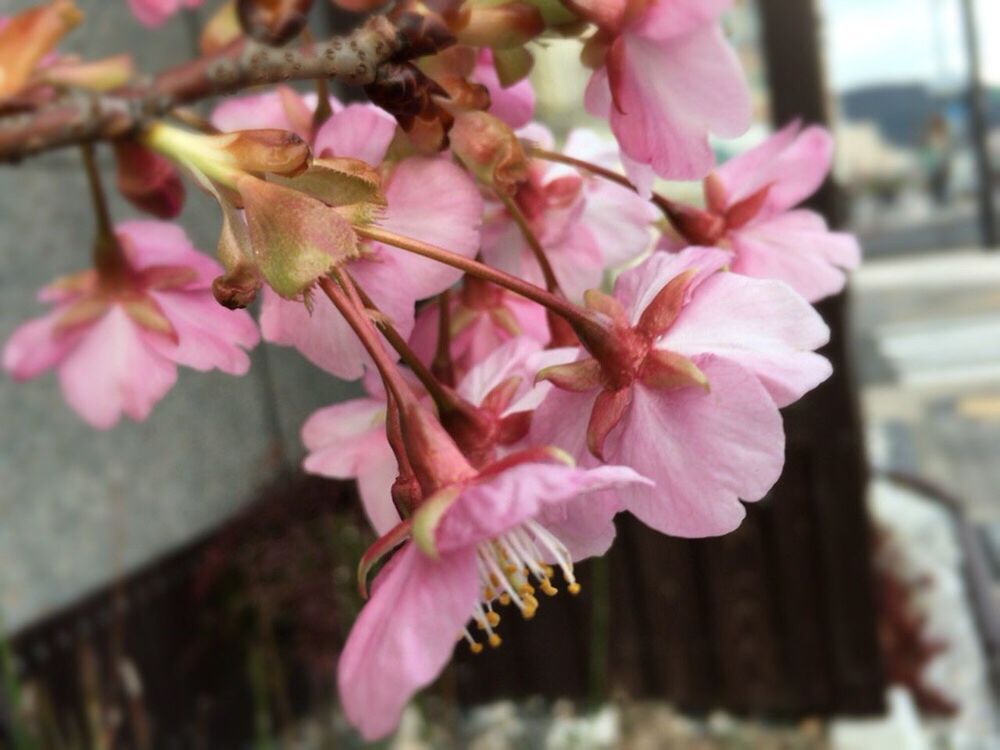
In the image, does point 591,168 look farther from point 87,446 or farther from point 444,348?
point 87,446

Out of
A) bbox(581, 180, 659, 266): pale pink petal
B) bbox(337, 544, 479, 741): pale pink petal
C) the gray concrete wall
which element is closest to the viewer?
bbox(337, 544, 479, 741): pale pink petal

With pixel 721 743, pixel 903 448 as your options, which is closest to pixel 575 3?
pixel 721 743

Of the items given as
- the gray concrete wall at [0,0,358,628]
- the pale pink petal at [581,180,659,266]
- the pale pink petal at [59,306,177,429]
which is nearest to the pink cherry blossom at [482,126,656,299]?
the pale pink petal at [581,180,659,266]

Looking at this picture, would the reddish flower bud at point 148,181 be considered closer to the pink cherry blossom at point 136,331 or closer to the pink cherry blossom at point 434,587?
the pink cherry blossom at point 136,331

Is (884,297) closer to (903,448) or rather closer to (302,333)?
(903,448)

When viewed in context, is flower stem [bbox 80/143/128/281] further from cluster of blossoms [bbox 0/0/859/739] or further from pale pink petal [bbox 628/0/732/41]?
pale pink petal [bbox 628/0/732/41]

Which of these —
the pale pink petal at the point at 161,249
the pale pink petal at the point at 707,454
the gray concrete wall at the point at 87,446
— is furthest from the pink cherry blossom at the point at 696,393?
the gray concrete wall at the point at 87,446

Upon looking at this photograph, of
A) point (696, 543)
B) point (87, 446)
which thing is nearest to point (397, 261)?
point (87, 446)
